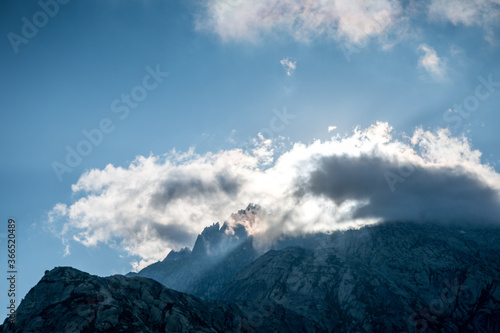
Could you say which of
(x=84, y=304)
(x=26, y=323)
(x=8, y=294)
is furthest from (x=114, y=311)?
(x=8, y=294)

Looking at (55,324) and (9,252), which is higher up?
(9,252)

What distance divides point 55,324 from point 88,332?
22.4m

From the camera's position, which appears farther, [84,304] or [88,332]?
[84,304]

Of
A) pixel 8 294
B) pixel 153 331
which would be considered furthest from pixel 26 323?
pixel 8 294

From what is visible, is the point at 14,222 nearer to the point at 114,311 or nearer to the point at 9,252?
the point at 9,252

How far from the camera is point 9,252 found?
322 feet

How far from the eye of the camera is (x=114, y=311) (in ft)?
641

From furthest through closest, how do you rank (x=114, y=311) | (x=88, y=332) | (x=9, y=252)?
1. (x=114, y=311)
2. (x=88, y=332)
3. (x=9, y=252)

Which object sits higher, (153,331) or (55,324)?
(55,324)

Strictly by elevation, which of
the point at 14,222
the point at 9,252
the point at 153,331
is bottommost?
the point at 153,331

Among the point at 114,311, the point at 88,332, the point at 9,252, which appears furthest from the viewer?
the point at 114,311

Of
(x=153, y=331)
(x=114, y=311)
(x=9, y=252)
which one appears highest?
(x=9, y=252)

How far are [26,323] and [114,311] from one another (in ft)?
154

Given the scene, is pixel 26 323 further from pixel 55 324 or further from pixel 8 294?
pixel 8 294
